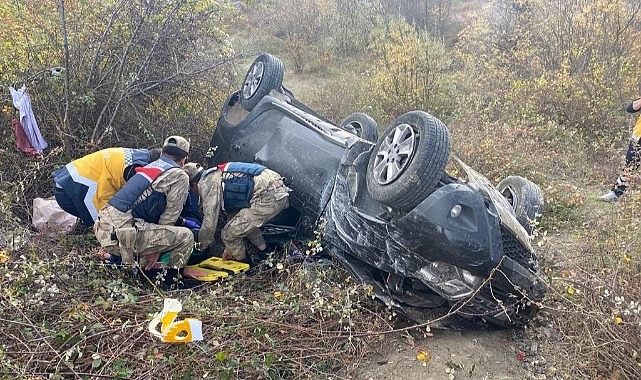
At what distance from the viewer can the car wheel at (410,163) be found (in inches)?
131

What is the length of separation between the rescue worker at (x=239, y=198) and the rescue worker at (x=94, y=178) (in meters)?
0.61

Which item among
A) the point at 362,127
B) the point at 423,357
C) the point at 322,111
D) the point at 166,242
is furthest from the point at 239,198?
the point at 322,111

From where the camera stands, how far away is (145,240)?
409cm

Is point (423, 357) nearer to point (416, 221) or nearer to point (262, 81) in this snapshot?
point (416, 221)

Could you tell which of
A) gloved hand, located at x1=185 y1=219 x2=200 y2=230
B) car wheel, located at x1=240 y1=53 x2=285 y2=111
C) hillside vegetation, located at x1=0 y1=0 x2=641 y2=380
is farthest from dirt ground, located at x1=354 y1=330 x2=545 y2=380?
car wheel, located at x1=240 y1=53 x2=285 y2=111

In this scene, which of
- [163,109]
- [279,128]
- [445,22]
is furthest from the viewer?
[445,22]

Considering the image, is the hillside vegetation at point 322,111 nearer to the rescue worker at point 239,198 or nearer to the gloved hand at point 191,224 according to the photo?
the rescue worker at point 239,198

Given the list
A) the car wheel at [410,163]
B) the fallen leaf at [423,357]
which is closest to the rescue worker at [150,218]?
the car wheel at [410,163]

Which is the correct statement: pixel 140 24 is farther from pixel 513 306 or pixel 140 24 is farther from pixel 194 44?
pixel 513 306

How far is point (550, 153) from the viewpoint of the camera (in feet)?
23.2

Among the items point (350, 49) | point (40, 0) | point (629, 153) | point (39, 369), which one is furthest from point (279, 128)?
point (350, 49)

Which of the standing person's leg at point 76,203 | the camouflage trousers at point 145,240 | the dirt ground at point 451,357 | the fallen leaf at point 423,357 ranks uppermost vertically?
the standing person's leg at point 76,203

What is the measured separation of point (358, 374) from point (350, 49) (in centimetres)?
1029

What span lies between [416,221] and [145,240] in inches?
80.7
